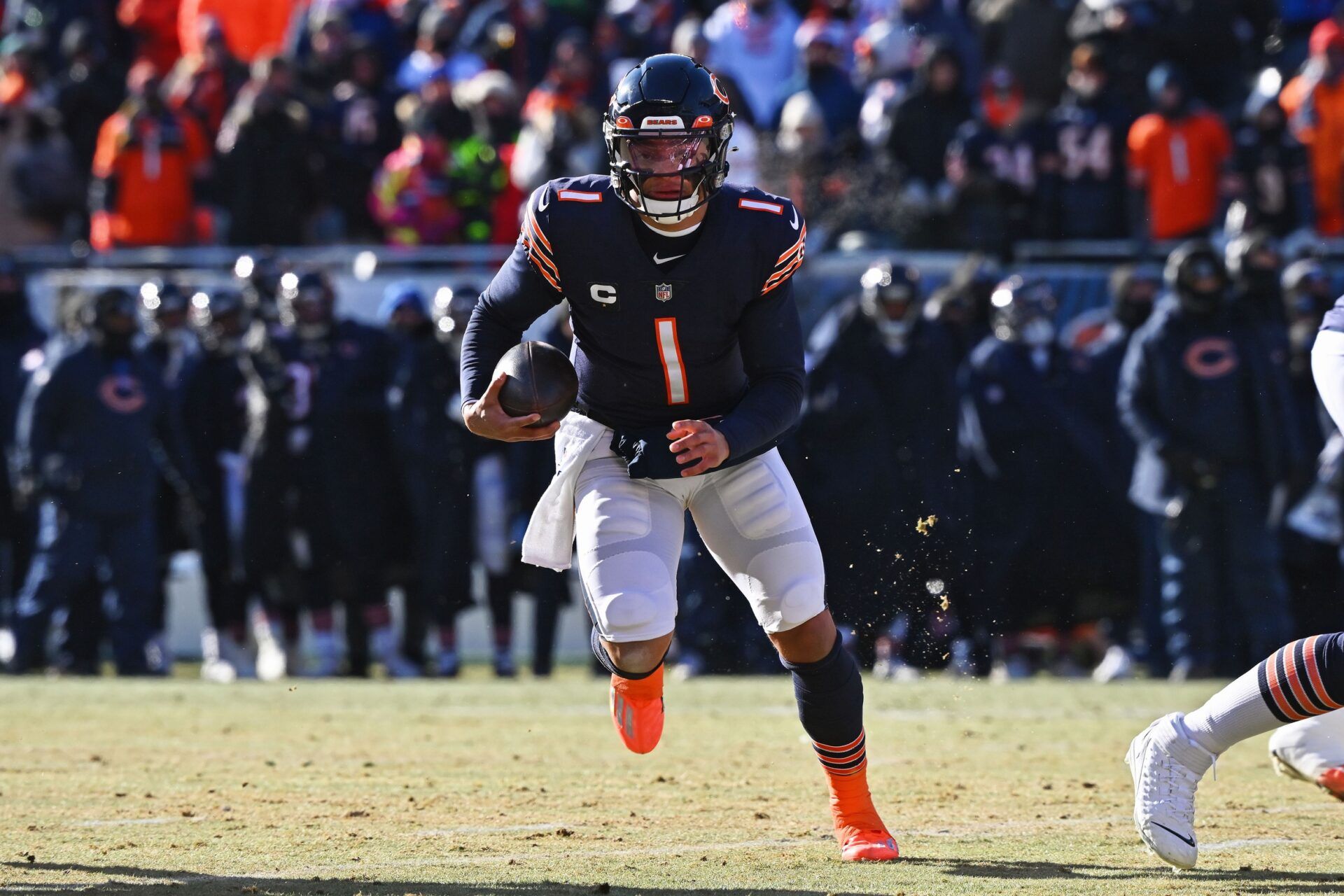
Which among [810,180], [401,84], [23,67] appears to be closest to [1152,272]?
[810,180]

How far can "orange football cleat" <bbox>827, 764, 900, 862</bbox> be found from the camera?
17.9 feet

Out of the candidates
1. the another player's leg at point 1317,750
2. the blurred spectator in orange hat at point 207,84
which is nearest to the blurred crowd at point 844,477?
the blurred spectator in orange hat at point 207,84

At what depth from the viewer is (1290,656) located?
5160 mm

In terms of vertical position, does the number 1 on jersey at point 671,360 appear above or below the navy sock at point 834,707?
above

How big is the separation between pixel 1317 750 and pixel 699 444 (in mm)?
2203

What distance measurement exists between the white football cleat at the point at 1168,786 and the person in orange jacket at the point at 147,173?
9.71 meters

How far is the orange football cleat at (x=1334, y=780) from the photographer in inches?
235

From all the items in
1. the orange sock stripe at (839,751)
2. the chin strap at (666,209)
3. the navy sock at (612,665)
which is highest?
the chin strap at (666,209)

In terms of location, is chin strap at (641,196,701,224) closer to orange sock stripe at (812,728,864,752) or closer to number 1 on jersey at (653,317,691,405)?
number 1 on jersey at (653,317,691,405)

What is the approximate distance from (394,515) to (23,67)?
A: 4.72 m

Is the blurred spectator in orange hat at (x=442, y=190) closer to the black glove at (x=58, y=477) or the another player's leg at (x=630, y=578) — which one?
the black glove at (x=58, y=477)

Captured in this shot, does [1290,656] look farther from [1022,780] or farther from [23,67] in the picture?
[23,67]

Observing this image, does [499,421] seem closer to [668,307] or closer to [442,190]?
[668,307]

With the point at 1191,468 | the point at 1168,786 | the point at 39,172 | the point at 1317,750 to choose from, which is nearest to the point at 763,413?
the point at 1168,786
